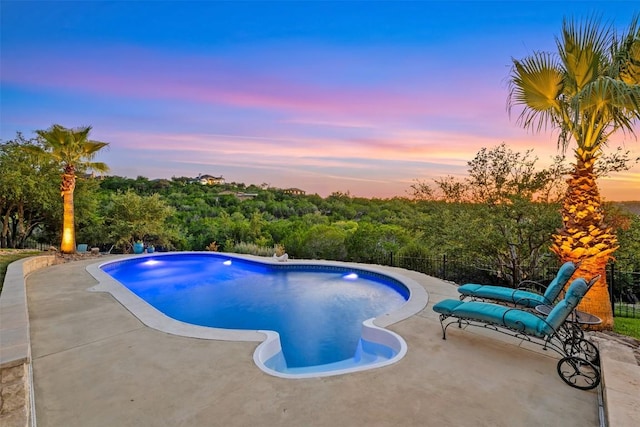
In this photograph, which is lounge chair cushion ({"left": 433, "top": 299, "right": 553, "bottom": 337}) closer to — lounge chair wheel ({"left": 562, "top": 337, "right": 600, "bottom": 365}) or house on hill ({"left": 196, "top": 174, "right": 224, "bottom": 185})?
lounge chair wheel ({"left": 562, "top": 337, "right": 600, "bottom": 365})

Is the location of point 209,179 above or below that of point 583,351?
above

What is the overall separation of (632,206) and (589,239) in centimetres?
656

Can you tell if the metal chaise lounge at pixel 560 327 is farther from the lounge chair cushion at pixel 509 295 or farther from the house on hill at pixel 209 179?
the house on hill at pixel 209 179

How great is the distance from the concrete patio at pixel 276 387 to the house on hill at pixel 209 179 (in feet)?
104

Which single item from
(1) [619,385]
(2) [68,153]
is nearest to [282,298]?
(1) [619,385]

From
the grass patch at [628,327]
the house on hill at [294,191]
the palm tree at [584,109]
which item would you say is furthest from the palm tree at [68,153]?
the house on hill at [294,191]

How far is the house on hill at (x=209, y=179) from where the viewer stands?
35125mm

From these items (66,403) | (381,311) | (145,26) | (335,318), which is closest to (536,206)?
(381,311)

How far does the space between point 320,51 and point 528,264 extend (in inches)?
407

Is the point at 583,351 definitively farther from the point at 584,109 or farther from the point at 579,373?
the point at 584,109

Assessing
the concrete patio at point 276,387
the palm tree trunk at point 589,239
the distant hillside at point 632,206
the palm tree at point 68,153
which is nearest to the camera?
the concrete patio at point 276,387

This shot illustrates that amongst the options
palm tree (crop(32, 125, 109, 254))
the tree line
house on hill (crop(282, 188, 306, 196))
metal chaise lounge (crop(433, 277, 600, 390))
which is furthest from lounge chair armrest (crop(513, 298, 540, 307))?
house on hill (crop(282, 188, 306, 196))

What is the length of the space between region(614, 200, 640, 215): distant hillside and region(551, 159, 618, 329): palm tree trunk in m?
4.96

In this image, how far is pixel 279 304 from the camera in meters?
8.71
